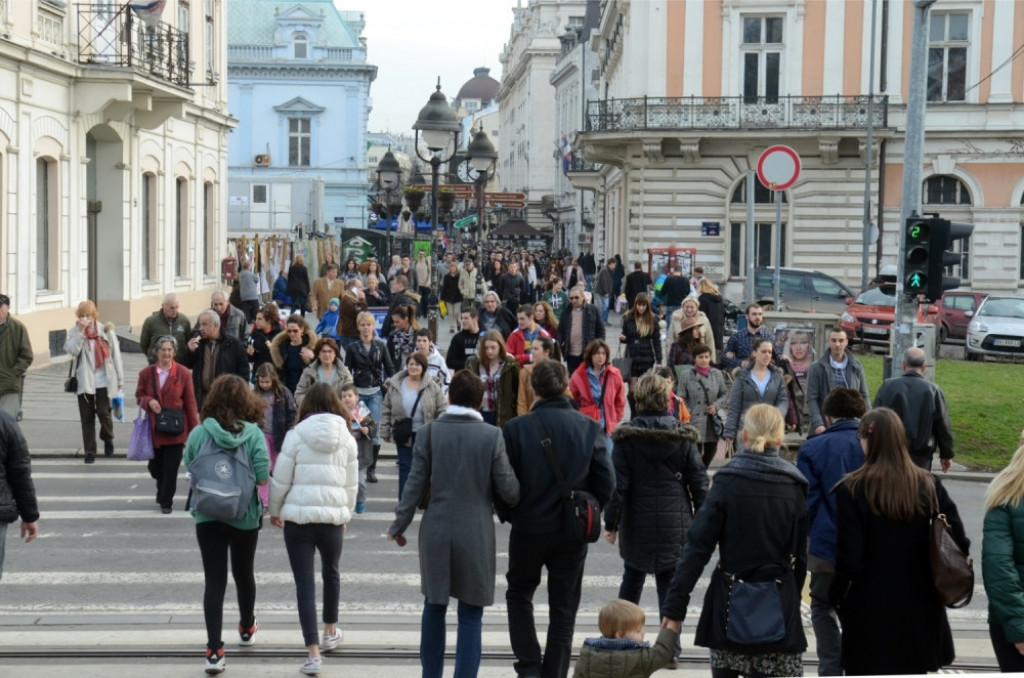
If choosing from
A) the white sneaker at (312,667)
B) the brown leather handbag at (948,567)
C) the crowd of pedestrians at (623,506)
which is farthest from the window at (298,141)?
the brown leather handbag at (948,567)

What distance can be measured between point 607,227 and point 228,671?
5074 centimetres

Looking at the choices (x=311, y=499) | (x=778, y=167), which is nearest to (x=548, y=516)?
(x=311, y=499)

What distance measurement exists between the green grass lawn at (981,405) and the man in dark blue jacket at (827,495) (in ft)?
30.1

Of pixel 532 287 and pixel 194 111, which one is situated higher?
pixel 194 111

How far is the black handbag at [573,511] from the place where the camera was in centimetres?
772

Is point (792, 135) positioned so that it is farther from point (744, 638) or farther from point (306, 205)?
point (744, 638)

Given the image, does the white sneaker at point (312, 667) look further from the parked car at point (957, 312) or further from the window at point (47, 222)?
the parked car at point (957, 312)

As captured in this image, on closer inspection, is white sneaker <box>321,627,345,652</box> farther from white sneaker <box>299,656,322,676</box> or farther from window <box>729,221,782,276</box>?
window <box>729,221,782,276</box>

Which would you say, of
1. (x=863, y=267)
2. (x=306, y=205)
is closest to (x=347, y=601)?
(x=863, y=267)

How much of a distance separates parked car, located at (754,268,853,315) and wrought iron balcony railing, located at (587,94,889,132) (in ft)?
26.3

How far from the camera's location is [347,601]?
10.0 m

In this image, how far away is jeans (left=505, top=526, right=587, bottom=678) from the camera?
7.78 metres

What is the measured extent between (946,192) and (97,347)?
31.9m

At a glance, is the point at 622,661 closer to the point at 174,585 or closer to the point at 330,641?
the point at 330,641
